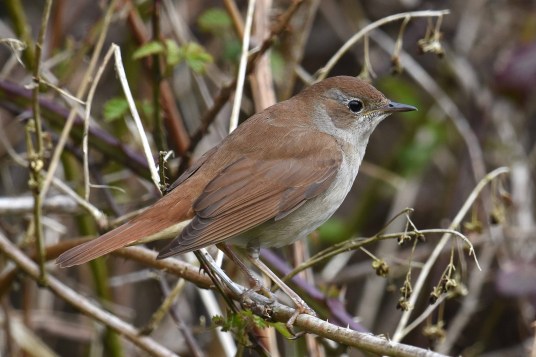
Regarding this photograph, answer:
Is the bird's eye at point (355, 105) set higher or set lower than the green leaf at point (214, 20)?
lower

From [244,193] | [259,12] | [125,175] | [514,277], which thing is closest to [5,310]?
[125,175]

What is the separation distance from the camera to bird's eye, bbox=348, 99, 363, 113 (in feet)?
11.4

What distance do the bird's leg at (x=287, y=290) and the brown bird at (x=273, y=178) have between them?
14 millimetres

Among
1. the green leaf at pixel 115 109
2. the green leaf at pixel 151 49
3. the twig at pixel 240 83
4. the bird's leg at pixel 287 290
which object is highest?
the green leaf at pixel 151 49

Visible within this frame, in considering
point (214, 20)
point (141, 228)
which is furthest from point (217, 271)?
point (214, 20)

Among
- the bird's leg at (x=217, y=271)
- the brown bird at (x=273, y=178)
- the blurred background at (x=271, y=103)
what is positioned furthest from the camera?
the blurred background at (x=271, y=103)

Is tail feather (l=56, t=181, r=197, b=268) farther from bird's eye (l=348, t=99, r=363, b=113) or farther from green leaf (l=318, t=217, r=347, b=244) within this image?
green leaf (l=318, t=217, r=347, b=244)

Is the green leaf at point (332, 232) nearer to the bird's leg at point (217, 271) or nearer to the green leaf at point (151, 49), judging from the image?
the green leaf at point (151, 49)

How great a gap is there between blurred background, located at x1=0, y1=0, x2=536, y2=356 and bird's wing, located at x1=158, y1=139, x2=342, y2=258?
1.17 feet

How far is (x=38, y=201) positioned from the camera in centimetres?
275

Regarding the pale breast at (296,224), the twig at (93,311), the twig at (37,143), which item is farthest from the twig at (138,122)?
the twig at (93,311)

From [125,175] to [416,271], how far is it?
2.05 metres

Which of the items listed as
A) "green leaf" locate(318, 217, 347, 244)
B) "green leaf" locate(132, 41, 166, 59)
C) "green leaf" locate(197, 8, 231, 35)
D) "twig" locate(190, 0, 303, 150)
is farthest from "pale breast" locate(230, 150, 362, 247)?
"green leaf" locate(318, 217, 347, 244)

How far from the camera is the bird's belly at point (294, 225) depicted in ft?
10.0
